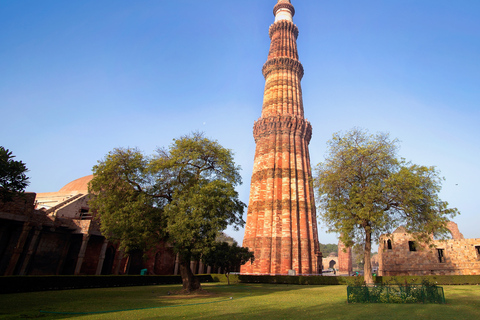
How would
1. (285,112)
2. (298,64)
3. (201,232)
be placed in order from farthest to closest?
1. (298,64)
2. (285,112)
3. (201,232)

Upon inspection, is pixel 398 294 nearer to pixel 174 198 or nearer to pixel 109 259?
pixel 174 198

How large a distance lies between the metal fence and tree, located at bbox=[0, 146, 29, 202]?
17.6 metres

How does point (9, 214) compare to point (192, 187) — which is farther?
point (9, 214)

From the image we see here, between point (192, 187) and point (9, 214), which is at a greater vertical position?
point (192, 187)

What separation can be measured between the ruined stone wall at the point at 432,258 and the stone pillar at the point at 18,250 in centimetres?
3163

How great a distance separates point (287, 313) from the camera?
9.74m

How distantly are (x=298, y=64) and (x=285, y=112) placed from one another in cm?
802

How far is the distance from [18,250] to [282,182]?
2404 centimetres

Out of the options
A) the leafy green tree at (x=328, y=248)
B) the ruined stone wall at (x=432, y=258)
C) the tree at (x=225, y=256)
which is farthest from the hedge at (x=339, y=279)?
the leafy green tree at (x=328, y=248)

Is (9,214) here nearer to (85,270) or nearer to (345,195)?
(85,270)

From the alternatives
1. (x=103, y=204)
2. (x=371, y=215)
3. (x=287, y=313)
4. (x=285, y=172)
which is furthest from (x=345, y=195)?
(x=103, y=204)

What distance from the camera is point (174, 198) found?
1847 centimetres

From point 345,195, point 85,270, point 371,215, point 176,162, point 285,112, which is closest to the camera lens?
point 176,162

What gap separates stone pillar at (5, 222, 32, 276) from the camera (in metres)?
19.7
